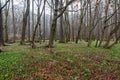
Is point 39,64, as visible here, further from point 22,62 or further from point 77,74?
point 77,74

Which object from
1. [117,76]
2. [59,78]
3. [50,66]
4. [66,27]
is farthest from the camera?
[66,27]

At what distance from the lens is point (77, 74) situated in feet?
28.2

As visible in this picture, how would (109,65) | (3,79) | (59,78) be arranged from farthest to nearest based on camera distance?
(109,65), (59,78), (3,79)

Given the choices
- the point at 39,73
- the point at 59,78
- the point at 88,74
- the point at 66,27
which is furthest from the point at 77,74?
the point at 66,27

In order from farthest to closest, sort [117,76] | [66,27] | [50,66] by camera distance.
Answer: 1. [66,27]
2. [50,66]
3. [117,76]

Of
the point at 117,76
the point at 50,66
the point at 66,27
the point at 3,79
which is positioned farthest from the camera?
the point at 66,27

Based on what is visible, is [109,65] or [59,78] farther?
[109,65]

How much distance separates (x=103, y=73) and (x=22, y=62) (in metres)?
3.82

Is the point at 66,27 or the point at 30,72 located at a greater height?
the point at 66,27

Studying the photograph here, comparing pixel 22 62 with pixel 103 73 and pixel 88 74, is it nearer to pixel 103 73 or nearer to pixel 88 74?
pixel 88 74

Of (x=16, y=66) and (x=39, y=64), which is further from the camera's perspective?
(x=39, y=64)

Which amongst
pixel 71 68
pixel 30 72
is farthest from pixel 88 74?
pixel 30 72

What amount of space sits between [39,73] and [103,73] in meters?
2.88

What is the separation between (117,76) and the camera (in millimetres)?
8539
